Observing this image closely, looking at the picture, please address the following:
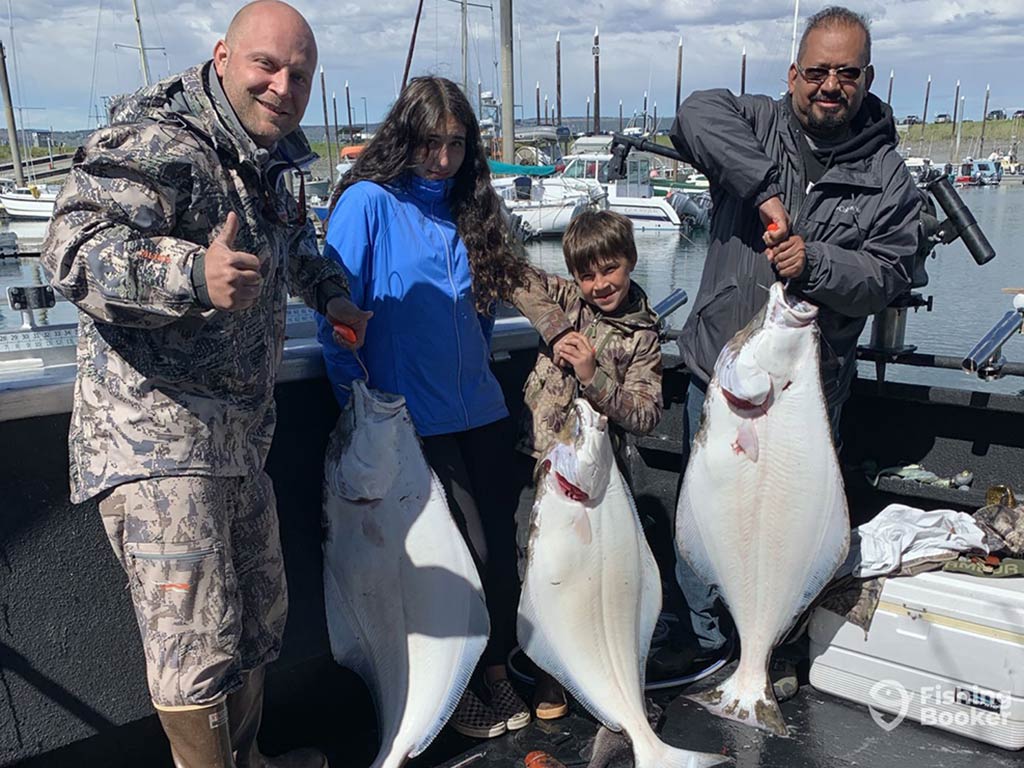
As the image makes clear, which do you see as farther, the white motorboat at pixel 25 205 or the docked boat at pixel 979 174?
the docked boat at pixel 979 174

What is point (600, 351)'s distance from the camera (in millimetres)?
2803

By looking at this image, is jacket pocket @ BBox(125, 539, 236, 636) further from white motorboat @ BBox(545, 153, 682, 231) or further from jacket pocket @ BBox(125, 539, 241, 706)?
white motorboat @ BBox(545, 153, 682, 231)

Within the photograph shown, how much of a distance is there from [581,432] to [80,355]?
1.34 metres

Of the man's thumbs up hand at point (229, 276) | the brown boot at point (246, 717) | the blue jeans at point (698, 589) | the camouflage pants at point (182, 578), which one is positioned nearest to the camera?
the man's thumbs up hand at point (229, 276)

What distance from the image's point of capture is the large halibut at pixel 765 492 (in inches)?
101

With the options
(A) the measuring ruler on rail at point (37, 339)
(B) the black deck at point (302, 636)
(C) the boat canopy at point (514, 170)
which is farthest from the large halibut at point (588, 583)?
(C) the boat canopy at point (514, 170)

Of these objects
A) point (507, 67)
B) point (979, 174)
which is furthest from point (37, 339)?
point (979, 174)

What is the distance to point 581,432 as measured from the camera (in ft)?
8.16

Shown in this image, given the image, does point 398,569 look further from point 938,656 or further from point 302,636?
point 938,656

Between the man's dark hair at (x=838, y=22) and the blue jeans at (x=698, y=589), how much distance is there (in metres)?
1.19

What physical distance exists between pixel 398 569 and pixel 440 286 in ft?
2.94

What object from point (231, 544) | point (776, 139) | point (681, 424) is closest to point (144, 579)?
point (231, 544)

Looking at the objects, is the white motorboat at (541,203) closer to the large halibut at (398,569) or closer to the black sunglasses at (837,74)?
the black sunglasses at (837,74)

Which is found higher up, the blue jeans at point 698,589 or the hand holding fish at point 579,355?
the hand holding fish at point 579,355
